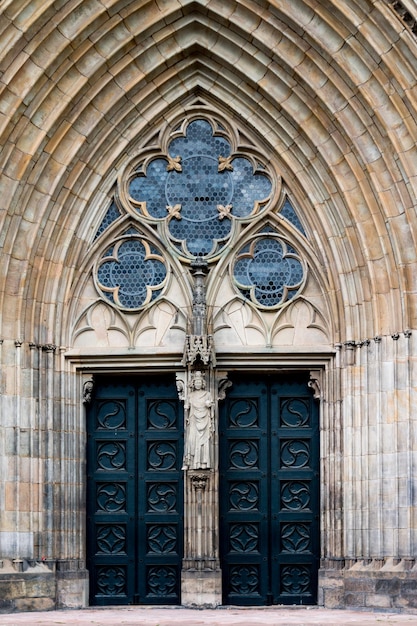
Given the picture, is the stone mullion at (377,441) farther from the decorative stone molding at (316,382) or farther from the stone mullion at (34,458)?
the stone mullion at (34,458)

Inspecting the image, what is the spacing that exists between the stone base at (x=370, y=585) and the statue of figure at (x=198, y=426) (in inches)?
87.1

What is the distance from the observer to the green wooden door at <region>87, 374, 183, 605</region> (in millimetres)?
20844

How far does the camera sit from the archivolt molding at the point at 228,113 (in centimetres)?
1962

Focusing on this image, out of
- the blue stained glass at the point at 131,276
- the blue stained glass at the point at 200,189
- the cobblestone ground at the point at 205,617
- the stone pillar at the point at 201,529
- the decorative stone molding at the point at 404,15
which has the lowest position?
the cobblestone ground at the point at 205,617

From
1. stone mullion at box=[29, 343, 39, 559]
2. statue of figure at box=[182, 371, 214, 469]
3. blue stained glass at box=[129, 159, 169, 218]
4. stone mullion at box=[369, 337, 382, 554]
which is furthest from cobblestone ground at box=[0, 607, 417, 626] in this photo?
blue stained glass at box=[129, 159, 169, 218]

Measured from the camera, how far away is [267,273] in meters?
21.1

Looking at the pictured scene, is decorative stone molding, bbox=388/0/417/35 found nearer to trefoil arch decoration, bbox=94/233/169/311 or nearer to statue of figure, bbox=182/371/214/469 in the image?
trefoil arch decoration, bbox=94/233/169/311

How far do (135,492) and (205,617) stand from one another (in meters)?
2.65

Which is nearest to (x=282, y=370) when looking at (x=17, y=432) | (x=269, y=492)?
(x=269, y=492)

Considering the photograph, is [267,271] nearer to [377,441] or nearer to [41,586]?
[377,441]

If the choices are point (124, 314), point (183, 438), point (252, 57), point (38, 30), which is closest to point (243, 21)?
point (252, 57)

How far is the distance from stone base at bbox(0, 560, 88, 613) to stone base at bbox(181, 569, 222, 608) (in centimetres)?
134

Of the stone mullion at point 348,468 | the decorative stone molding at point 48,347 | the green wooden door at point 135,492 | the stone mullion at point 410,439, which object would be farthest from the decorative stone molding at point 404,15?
the decorative stone molding at point 48,347

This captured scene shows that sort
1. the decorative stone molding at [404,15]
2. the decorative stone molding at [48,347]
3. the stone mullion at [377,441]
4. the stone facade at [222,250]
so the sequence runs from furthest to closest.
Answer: the decorative stone molding at [48,347] → the stone mullion at [377,441] → the stone facade at [222,250] → the decorative stone molding at [404,15]
